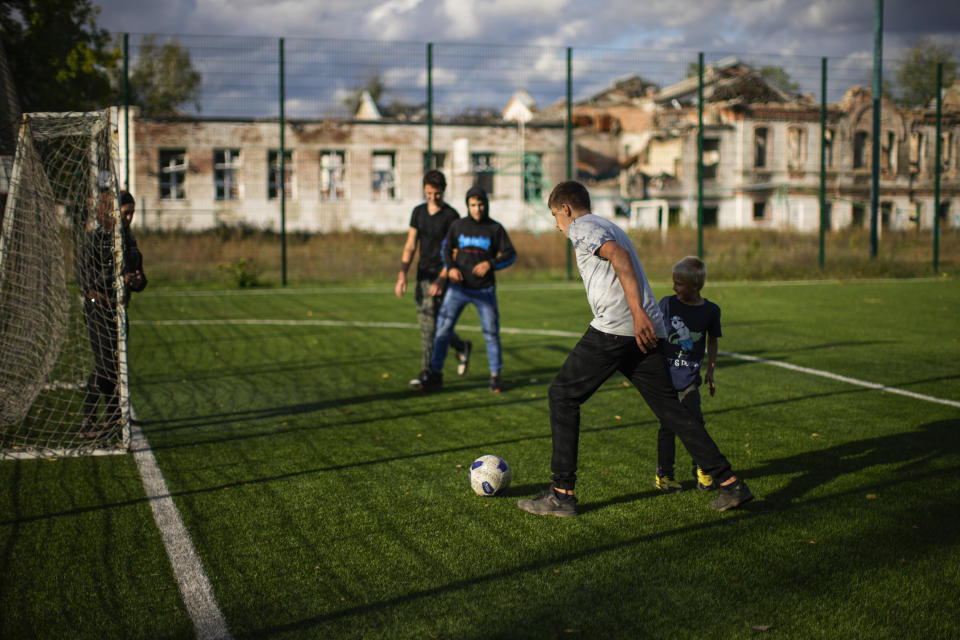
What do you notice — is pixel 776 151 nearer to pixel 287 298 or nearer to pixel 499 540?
pixel 287 298

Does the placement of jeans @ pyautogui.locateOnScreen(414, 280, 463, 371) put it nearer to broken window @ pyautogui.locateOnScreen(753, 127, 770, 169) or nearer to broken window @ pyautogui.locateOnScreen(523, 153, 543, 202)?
broken window @ pyautogui.locateOnScreen(753, 127, 770, 169)

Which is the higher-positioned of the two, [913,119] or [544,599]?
[913,119]

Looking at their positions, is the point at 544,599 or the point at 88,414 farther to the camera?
the point at 88,414

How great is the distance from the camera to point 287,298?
57.0ft

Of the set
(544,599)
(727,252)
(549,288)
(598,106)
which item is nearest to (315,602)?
(544,599)

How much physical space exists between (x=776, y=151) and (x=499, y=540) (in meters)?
30.3

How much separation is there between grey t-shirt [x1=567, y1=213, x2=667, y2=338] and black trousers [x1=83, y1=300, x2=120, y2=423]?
13.2ft

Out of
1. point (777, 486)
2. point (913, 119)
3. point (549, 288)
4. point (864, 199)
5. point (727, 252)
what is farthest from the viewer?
point (864, 199)

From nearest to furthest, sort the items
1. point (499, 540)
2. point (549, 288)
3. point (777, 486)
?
point (499, 540) → point (777, 486) → point (549, 288)

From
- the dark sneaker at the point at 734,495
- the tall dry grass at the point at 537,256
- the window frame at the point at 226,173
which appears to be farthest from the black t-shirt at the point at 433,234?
the window frame at the point at 226,173

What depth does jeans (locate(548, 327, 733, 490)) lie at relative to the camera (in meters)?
4.52

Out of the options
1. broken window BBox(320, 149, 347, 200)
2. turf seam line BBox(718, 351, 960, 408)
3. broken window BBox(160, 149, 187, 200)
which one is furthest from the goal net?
broken window BBox(320, 149, 347, 200)

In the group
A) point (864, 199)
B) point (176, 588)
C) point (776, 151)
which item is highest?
point (776, 151)

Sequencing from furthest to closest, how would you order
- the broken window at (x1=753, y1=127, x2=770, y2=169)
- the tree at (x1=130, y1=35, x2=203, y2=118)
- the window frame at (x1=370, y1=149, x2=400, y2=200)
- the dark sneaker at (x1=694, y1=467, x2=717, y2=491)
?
the window frame at (x1=370, y1=149, x2=400, y2=200) < the broken window at (x1=753, y1=127, x2=770, y2=169) < the tree at (x1=130, y1=35, x2=203, y2=118) < the dark sneaker at (x1=694, y1=467, x2=717, y2=491)
